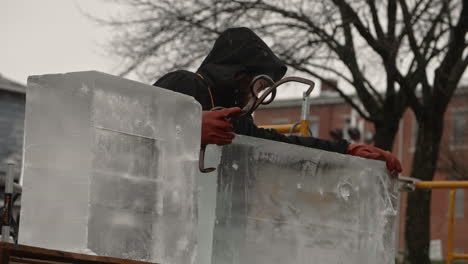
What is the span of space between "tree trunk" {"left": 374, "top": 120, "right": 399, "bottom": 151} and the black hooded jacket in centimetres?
890

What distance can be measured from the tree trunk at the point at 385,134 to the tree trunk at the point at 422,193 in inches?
14.7

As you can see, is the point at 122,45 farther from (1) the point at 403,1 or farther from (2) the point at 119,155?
(2) the point at 119,155

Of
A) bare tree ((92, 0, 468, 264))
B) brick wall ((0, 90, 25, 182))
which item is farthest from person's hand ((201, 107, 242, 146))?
brick wall ((0, 90, 25, 182))

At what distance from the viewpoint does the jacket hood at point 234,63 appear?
3.94 meters

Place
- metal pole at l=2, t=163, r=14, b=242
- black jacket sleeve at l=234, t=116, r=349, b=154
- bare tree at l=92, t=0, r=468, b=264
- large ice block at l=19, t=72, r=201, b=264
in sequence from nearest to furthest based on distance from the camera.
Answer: large ice block at l=19, t=72, r=201, b=264
metal pole at l=2, t=163, r=14, b=242
black jacket sleeve at l=234, t=116, r=349, b=154
bare tree at l=92, t=0, r=468, b=264

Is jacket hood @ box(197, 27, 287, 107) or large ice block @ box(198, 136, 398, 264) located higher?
jacket hood @ box(197, 27, 287, 107)

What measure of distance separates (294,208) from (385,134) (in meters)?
9.29

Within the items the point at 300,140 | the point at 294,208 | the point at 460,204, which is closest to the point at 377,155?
the point at 300,140

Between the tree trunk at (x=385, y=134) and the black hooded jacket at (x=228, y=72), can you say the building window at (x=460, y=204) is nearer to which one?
the tree trunk at (x=385, y=134)

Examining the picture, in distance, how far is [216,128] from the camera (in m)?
3.25

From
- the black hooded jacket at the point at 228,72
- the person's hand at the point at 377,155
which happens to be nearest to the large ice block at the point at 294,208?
the person's hand at the point at 377,155

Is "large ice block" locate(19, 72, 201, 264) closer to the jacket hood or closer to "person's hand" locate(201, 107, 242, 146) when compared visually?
"person's hand" locate(201, 107, 242, 146)

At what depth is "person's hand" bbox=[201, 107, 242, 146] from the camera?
128 inches

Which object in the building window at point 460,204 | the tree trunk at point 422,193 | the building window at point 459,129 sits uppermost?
the building window at point 459,129
